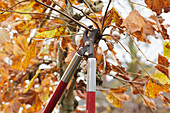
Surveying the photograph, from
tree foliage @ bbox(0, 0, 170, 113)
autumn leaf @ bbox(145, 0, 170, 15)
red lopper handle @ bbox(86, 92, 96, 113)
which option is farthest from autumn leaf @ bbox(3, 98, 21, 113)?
autumn leaf @ bbox(145, 0, 170, 15)

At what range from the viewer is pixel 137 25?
1.03ft

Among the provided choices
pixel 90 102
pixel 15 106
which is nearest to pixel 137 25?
pixel 90 102

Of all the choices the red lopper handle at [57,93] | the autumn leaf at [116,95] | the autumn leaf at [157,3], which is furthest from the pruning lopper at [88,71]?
the autumn leaf at [116,95]

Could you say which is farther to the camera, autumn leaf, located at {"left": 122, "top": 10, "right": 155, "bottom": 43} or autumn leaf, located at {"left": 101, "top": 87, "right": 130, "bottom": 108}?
autumn leaf, located at {"left": 101, "top": 87, "right": 130, "bottom": 108}

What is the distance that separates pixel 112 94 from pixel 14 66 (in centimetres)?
31

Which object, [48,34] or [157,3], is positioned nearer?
[157,3]

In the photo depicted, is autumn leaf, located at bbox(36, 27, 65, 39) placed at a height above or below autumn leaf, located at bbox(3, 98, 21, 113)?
above

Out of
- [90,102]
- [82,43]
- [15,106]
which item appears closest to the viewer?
[90,102]

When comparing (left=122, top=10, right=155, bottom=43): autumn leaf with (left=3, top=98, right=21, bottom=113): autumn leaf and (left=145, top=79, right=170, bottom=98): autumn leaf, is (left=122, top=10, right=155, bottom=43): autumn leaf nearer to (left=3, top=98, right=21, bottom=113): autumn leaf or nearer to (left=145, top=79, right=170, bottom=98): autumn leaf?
(left=145, top=79, right=170, bottom=98): autumn leaf

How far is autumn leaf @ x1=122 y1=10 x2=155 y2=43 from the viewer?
309mm

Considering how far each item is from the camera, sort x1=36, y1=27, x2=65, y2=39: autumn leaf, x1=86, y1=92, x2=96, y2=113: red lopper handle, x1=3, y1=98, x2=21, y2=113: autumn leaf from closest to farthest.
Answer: x1=86, y1=92, x2=96, y2=113: red lopper handle → x1=36, y1=27, x2=65, y2=39: autumn leaf → x1=3, y1=98, x2=21, y2=113: autumn leaf

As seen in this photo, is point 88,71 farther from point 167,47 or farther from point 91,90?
point 167,47

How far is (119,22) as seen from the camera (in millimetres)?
374

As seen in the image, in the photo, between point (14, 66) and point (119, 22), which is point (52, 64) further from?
point (119, 22)
